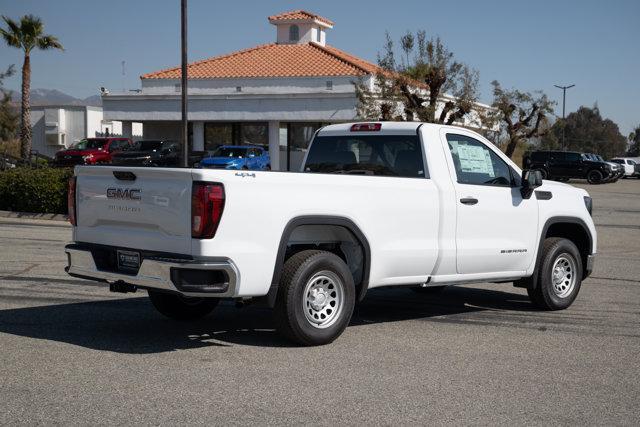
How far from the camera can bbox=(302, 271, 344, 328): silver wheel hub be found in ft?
24.4

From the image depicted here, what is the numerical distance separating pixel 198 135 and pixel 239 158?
10020 millimetres

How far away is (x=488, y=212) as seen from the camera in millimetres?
8875

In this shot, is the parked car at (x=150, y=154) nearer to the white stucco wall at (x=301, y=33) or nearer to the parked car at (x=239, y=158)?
the parked car at (x=239, y=158)

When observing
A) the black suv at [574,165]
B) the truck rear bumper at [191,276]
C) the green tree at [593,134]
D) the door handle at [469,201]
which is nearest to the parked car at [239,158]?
the black suv at [574,165]

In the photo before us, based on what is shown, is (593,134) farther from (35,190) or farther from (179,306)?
(179,306)

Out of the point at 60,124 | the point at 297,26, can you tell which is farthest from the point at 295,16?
the point at 60,124

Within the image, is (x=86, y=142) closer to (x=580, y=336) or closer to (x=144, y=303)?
(x=144, y=303)

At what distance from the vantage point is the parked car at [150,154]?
124 ft

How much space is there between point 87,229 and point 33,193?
628 inches

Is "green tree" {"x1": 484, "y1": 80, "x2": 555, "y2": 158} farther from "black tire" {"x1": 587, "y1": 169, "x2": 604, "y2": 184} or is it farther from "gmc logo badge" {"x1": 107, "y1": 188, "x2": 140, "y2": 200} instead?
"gmc logo badge" {"x1": 107, "y1": 188, "x2": 140, "y2": 200}

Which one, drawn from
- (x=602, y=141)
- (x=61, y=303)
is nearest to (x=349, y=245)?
(x=61, y=303)

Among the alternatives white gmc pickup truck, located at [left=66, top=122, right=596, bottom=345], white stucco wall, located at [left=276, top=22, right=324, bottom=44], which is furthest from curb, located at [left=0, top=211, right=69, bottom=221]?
white stucco wall, located at [left=276, top=22, right=324, bottom=44]

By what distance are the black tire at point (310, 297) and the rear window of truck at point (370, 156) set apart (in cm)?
151

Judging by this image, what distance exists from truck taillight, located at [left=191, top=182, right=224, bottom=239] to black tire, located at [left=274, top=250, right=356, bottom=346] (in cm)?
86
